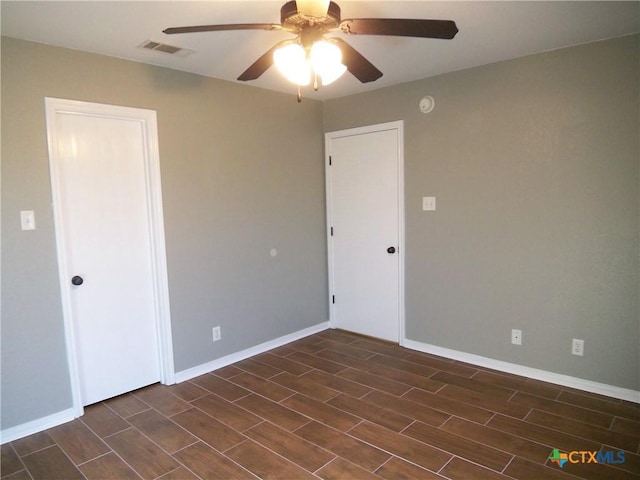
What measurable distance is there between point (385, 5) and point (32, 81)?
84.4 inches

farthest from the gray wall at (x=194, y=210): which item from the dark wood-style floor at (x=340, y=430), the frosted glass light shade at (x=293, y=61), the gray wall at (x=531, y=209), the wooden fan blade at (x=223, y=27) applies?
the frosted glass light shade at (x=293, y=61)

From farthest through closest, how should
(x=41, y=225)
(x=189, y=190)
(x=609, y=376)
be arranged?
(x=189, y=190), (x=609, y=376), (x=41, y=225)

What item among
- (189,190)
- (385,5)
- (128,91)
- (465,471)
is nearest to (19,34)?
(128,91)

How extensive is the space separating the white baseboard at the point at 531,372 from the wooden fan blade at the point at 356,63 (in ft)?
8.17

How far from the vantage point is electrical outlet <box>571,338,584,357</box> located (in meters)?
3.00

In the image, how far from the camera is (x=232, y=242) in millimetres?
3635

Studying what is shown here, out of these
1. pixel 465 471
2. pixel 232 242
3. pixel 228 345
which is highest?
pixel 232 242

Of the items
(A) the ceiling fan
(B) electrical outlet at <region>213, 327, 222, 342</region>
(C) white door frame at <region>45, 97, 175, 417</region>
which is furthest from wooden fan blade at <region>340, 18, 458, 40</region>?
(B) electrical outlet at <region>213, 327, 222, 342</region>

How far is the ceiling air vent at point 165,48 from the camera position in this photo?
8.70 ft

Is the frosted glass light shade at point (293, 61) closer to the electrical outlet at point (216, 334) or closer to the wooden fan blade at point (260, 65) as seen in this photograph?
the wooden fan blade at point (260, 65)

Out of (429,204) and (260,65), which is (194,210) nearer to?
(260,65)

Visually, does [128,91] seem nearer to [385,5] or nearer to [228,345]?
[385,5]

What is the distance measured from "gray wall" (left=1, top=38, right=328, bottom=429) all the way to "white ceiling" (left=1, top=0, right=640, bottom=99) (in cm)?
23

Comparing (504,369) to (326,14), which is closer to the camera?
(326,14)
